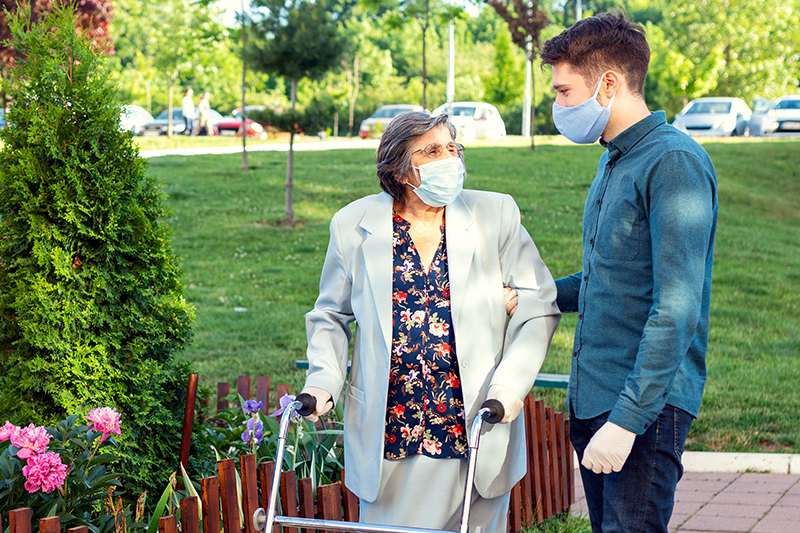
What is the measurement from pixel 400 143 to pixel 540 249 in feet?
27.6

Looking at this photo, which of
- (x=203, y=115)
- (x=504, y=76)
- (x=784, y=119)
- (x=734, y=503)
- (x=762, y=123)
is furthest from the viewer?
(x=504, y=76)

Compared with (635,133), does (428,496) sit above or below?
below

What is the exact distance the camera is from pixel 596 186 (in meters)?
2.53

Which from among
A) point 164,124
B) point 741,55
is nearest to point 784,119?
point 741,55

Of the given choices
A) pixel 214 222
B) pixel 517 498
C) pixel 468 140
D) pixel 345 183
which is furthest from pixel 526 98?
pixel 517 498

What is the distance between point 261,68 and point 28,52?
38.1 feet

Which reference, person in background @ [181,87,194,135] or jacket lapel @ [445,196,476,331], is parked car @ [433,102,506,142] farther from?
jacket lapel @ [445,196,476,331]

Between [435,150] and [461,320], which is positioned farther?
[435,150]

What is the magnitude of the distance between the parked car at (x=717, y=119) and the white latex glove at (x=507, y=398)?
82.5 feet

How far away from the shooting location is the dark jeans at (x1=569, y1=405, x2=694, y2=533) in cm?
218

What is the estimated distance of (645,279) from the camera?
2.23 meters

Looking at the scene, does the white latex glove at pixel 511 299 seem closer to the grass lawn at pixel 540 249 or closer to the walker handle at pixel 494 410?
the walker handle at pixel 494 410

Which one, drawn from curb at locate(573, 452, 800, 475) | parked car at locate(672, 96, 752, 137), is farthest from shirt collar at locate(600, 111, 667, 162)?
parked car at locate(672, 96, 752, 137)

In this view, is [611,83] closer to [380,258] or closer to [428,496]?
[380,258]
